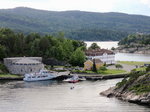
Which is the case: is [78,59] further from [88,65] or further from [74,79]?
[74,79]

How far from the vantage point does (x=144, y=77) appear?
216ft

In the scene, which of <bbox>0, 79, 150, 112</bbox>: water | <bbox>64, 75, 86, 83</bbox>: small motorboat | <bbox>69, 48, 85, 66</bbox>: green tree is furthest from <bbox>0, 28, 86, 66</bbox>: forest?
<bbox>0, 79, 150, 112</bbox>: water

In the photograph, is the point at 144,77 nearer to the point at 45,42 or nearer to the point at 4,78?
the point at 4,78

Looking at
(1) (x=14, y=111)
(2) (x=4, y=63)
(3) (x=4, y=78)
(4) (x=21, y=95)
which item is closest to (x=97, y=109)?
(1) (x=14, y=111)

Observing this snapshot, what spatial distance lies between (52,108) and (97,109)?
6.50 metres

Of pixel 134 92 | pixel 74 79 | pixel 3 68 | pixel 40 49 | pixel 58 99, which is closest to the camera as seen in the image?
pixel 134 92

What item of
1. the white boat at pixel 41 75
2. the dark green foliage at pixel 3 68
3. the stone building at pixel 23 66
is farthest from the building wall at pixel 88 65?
the dark green foliage at pixel 3 68

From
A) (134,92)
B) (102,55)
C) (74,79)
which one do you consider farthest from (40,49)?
(134,92)

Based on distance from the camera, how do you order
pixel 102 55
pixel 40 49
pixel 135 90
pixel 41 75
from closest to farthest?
pixel 135 90 < pixel 41 75 < pixel 40 49 < pixel 102 55

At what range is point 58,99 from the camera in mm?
64750

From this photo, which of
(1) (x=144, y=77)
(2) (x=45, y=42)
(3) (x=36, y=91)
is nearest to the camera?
(1) (x=144, y=77)

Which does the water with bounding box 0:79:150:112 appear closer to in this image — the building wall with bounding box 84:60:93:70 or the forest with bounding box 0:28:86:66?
the building wall with bounding box 84:60:93:70

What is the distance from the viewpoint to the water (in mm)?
56969

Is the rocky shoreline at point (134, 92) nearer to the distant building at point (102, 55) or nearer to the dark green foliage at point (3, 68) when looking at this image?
the dark green foliage at point (3, 68)
